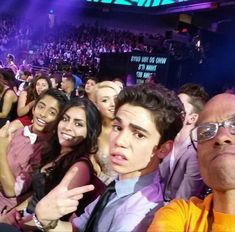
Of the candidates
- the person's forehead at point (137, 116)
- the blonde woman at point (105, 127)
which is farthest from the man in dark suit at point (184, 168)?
the person's forehead at point (137, 116)

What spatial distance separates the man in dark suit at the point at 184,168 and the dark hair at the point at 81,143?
0.48m

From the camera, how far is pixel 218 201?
1184 mm

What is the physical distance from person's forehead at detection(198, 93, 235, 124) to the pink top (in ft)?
4.99

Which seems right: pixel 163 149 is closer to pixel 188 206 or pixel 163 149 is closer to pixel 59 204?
pixel 188 206

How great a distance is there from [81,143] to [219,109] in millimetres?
1201

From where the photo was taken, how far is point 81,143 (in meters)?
2.32

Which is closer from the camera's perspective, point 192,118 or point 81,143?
point 81,143

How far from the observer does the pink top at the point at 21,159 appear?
2477 millimetres

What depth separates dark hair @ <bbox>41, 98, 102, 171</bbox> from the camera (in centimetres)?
219

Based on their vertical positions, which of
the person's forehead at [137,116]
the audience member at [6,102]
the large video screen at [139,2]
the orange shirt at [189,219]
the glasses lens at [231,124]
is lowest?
the audience member at [6,102]

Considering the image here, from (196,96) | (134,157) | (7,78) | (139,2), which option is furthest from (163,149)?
(139,2)

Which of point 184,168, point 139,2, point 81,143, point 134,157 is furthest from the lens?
point 139,2

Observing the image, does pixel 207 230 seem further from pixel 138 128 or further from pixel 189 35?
pixel 189 35

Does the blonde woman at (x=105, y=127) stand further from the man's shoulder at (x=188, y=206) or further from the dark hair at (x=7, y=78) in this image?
the dark hair at (x=7, y=78)
